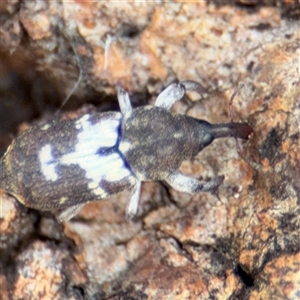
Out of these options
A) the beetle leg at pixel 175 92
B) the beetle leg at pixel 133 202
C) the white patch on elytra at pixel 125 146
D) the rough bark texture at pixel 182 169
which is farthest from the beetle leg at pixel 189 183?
the beetle leg at pixel 175 92

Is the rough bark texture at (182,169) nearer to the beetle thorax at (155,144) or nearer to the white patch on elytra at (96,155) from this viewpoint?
the beetle thorax at (155,144)

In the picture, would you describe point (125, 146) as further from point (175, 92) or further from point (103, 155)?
point (175, 92)

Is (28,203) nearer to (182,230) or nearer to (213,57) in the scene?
(182,230)

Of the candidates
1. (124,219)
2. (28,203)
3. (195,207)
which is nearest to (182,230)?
(195,207)

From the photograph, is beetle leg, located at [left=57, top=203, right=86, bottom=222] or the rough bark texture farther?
beetle leg, located at [left=57, top=203, right=86, bottom=222]

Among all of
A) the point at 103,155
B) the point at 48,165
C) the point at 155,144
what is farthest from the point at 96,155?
the point at 155,144

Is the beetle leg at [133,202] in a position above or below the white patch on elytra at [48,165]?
below

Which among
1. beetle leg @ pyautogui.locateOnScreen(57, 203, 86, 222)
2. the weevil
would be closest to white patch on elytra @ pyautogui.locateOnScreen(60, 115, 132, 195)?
the weevil

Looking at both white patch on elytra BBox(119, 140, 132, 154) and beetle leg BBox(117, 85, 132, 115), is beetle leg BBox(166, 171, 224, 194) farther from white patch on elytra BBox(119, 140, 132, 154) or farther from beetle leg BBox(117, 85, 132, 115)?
beetle leg BBox(117, 85, 132, 115)
